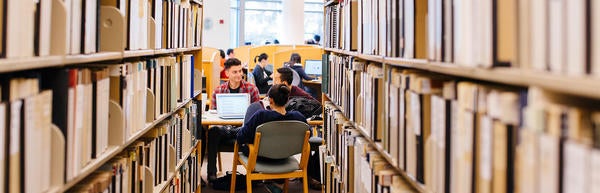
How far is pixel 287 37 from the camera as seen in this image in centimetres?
1275

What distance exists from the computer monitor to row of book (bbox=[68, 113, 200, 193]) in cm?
448

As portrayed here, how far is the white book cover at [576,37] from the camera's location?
0.92 metres

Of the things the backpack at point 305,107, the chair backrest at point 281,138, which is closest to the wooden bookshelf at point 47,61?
the chair backrest at point 281,138

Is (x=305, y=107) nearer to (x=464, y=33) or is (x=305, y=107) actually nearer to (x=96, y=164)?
(x=96, y=164)

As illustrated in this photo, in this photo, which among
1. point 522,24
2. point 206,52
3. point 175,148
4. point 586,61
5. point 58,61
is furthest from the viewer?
point 206,52

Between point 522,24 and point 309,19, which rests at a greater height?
point 309,19

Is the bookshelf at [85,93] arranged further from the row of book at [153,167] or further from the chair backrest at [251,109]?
the chair backrest at [251,109]

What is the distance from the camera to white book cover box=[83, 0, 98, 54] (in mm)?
1812

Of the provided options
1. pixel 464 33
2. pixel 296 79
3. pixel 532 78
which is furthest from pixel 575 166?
pixel 296 79

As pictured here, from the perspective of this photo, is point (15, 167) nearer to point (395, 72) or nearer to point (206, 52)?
point (395, 72)

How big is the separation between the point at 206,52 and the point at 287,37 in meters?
2.75

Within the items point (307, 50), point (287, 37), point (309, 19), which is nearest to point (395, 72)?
point (307, 50)

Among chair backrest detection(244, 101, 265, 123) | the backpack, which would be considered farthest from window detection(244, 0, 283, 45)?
chair backrest detection(244, 101, 265, 123)

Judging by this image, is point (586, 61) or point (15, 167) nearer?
point (586, 61)
